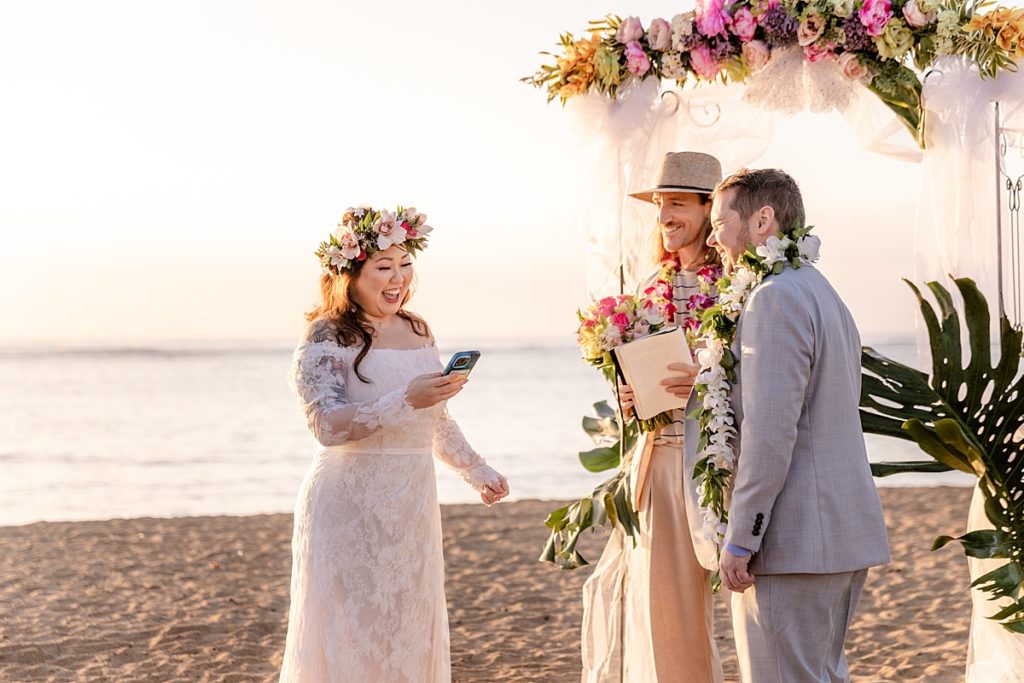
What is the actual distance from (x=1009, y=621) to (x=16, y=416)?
21507 mm

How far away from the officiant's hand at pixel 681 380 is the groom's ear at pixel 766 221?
2.70 ft

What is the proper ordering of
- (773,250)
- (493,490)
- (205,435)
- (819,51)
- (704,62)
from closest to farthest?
1. (773,250)
2. (493,490)
3. (819,51)
4. (704,62)
5. (205,435)

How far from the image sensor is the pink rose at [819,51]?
4.40 metres

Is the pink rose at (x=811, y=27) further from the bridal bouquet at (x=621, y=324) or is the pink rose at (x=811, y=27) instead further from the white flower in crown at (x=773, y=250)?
the white flower in crown at (x=773, y=250)

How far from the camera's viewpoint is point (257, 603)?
23.2ft

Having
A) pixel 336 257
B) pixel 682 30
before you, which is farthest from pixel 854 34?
pixel 336 257

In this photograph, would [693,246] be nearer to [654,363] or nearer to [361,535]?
[654,363]

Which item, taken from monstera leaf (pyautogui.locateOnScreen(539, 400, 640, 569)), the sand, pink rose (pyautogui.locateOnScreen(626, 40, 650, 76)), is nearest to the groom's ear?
monstera leaf (pyautogui.locateOnScreen(539, 400, 640, 569))

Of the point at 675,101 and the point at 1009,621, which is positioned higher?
the point at 675,101

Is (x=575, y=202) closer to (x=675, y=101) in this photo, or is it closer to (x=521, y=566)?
(x=675, y=101)

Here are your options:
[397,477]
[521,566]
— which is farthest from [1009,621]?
[521,566]

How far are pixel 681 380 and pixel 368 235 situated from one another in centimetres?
120

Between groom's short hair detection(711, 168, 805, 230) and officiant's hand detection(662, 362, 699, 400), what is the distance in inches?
32.8

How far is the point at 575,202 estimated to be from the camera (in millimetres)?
4855
